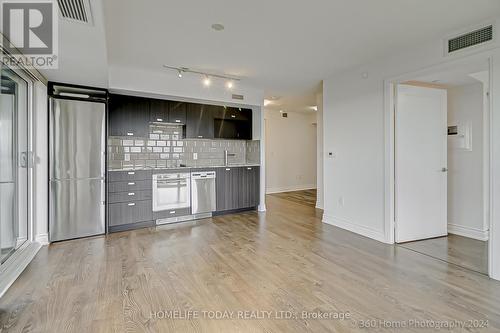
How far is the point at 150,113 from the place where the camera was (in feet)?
14.1

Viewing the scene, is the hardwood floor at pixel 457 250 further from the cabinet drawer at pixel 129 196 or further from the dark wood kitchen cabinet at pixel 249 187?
the cabinet drawer at pixel 129 196

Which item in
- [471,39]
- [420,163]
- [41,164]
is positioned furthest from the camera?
[420,163]

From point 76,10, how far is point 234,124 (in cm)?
356

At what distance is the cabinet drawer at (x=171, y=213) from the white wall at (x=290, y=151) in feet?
11.4

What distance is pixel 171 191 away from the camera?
14.4ft

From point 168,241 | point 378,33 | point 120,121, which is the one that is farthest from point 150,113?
point 378,33

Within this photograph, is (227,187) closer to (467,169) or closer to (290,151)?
(290,151)

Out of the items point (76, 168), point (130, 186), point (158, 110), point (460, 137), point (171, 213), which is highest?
point (158, 110)

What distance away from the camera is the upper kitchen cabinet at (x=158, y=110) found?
4309mm

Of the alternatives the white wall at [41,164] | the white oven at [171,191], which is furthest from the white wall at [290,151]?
the white wall at [41,164]

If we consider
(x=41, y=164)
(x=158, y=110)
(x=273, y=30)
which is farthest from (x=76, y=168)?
(x=273, y=30)

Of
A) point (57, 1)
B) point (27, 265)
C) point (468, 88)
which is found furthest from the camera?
point (468, 88)

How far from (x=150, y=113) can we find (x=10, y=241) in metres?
2.45

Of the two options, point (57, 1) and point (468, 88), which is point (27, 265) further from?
point (468, 88)
